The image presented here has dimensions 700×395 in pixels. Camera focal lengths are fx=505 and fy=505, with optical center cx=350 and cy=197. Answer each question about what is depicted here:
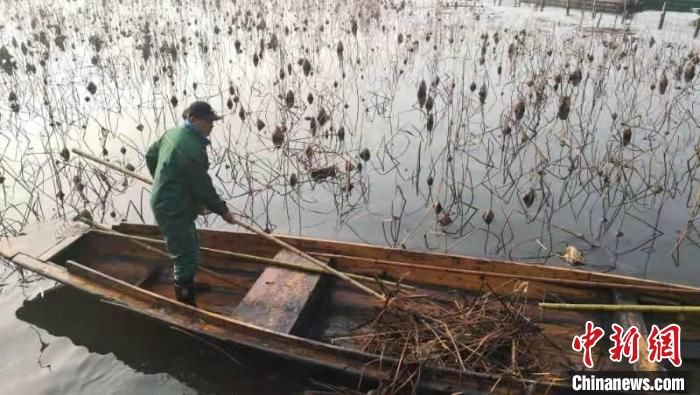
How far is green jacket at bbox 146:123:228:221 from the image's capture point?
4.19 meters

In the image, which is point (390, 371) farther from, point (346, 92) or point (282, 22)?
point (282, 22)

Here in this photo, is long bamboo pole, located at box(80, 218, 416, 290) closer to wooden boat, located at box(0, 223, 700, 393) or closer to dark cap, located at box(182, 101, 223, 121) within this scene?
wooden boat, located at box(0, 223, 700, 393)

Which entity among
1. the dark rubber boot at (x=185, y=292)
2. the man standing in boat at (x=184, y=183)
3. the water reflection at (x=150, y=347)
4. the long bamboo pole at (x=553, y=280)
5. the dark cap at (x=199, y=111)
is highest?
the dark cap at (x=199, y=111)

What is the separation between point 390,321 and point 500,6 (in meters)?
18.6

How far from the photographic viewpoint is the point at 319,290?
15.6 feet

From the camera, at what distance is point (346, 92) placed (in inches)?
423

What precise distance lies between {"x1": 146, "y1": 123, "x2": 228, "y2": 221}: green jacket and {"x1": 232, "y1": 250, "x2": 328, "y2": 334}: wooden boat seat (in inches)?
31.4

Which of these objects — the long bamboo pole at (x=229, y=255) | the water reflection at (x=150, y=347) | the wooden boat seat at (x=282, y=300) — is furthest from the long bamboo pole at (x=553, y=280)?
the water reflection at (x=150, y=347)

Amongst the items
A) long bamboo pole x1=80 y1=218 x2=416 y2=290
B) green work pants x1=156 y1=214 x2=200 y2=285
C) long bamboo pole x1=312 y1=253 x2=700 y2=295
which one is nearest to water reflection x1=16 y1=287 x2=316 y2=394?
green work pants x1=156 y1=214 x2=200 y2=285

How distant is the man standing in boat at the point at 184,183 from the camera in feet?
13.8

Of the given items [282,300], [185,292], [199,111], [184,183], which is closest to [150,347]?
[185,292]

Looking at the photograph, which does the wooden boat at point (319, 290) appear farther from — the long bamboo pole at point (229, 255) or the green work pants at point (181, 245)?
the green work pants at point (181, 245)

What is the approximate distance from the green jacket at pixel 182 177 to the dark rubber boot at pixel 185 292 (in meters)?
0.68

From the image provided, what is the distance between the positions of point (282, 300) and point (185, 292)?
38.5 inches
